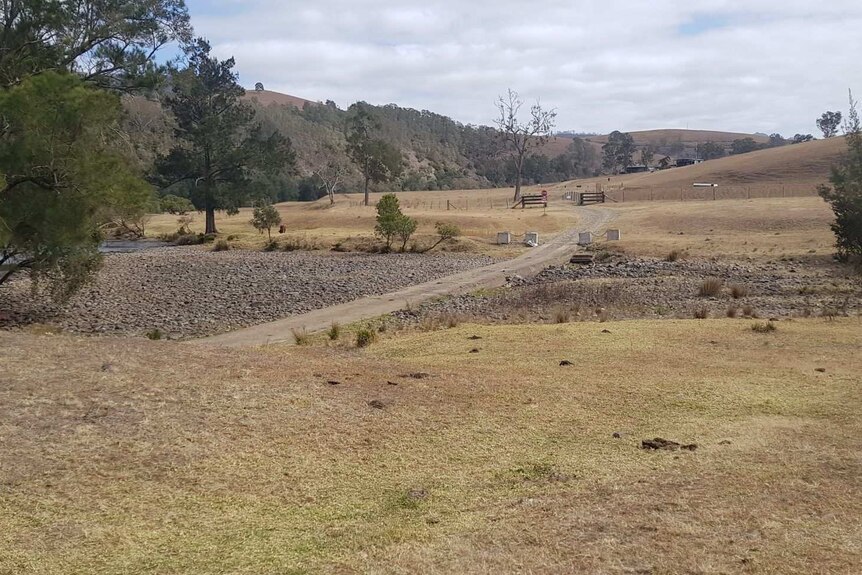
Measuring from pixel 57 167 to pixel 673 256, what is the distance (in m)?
26.8

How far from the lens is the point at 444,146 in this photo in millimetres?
187250

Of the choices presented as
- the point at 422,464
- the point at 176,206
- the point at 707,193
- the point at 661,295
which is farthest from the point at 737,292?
the point at 176,206

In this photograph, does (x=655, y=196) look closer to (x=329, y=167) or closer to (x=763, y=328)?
(x=329, y=167)

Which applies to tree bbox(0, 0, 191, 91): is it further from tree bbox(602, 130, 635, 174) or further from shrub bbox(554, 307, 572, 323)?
tree bbox(602, 130, 635, 174)

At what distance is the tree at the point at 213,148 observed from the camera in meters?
55.7

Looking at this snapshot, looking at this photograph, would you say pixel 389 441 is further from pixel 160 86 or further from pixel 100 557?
pixel 160 86

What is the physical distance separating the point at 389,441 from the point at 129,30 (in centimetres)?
2755

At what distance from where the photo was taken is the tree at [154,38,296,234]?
→ 183ft

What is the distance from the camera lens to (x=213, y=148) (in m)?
55.7

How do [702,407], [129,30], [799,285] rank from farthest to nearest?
[129,30]
[799,285]
[702,407]

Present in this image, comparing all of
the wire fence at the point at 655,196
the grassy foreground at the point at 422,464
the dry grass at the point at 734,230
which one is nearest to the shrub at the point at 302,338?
the grassy foreground at the point at 422,464

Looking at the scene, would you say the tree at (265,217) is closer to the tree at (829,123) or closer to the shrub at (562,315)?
the shrub at (562,315)

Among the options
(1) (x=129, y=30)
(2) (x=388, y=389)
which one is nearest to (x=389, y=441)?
(2) (x=388, y=389)

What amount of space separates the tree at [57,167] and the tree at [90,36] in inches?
126
